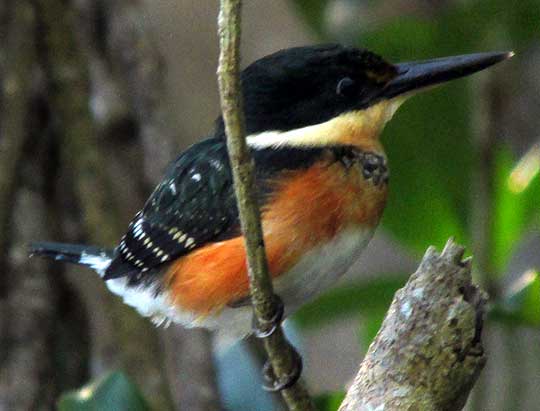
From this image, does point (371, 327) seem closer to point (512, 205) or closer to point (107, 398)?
point (512, 205)

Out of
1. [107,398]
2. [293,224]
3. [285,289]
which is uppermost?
[293,224]

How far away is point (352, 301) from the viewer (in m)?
2.49

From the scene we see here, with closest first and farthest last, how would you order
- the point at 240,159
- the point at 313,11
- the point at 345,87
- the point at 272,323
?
the point at 240,159, the point at 272,323, the point at 345,87, the point at 313,11

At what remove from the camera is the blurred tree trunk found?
2.50 metres

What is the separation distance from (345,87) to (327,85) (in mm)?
31

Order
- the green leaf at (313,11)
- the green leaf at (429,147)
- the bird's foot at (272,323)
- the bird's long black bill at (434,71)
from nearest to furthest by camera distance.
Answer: the bird's foot at (272,323) → the bird's long black bill at (434,71) → the green leaf at (429,147) → the green leaf at (313,11)

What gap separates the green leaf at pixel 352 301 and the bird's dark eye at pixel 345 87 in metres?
0.48

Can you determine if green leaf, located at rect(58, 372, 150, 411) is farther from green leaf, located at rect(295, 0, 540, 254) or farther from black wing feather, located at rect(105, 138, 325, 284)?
green leaf, located at rect(295, 0, 540, 254)

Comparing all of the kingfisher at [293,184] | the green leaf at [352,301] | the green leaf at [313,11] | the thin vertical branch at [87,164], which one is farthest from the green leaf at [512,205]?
the thin vertical branch at [87,164]

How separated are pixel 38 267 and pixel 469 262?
1311 mm

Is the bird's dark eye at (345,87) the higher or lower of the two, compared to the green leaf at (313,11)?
higher

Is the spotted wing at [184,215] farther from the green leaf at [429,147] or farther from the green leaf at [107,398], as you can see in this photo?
the green leaf at [429,147]

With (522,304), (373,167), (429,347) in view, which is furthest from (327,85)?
(429,347)

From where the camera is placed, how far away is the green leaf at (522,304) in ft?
7.04
